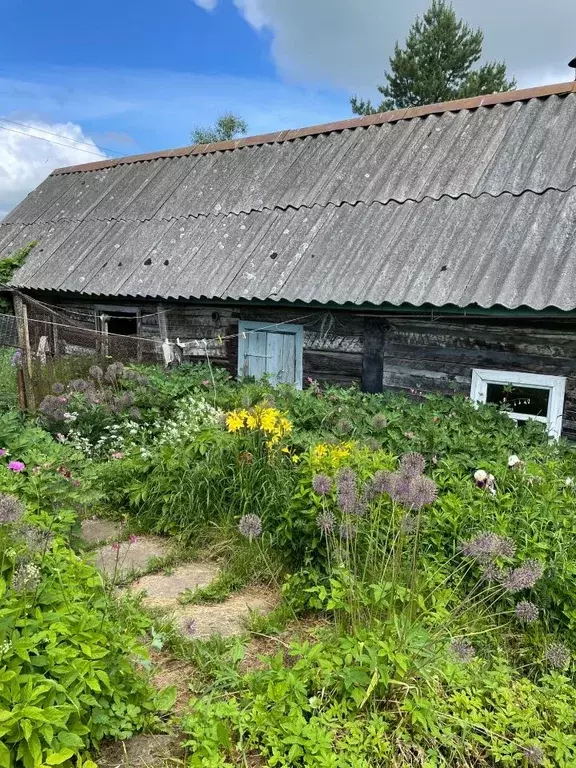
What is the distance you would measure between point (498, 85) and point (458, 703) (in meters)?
28.3

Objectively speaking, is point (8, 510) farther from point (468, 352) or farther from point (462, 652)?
point (468, 352)

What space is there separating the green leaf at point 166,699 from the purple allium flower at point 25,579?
76cm

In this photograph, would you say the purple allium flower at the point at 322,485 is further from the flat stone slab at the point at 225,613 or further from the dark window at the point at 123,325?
the dark window at the point at 123,325

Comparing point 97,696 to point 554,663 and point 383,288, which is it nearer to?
point 554,663

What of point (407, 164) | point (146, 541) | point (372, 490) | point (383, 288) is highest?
point (407, 164)

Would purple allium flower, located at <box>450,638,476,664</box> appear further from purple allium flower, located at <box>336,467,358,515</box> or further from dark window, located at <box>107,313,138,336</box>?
dark window, located at <box>107,313,138,336</box>

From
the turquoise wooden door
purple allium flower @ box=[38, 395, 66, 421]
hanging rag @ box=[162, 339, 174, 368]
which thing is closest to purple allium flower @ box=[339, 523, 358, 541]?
purple allium flower @ box=[38, 395, 66, 421]

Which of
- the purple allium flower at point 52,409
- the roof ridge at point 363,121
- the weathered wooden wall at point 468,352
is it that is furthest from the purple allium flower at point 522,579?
the roof ridge at point 363,121

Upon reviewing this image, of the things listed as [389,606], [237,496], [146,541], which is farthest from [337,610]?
[146,541]

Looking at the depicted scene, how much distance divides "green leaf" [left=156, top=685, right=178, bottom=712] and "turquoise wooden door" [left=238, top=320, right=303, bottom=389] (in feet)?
16.6

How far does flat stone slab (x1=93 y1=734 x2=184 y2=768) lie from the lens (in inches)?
83.4

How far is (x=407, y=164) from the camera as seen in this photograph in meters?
8.08

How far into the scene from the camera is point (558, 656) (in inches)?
106

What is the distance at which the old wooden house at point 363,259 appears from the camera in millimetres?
5859
